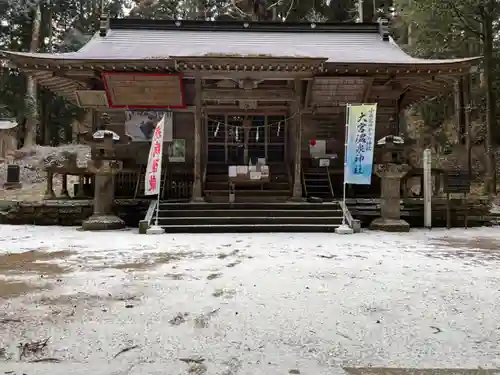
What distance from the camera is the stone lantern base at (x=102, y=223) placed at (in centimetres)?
885

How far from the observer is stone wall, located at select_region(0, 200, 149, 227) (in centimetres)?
990

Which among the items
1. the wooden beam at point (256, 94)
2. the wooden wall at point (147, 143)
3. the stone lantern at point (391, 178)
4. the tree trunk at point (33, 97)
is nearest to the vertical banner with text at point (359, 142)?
the stone lantern at point (391, 178)

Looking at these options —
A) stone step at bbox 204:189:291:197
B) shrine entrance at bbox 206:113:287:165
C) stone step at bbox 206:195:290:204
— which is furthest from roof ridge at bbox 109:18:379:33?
stone step at bbox 206:195:290:204

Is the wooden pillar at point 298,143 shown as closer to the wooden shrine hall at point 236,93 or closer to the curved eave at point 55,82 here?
the wooden shrine hall at point 236,93

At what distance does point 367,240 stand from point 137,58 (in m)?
7.39

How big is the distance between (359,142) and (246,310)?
267 inches

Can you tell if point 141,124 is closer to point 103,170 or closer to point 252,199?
point 103,170

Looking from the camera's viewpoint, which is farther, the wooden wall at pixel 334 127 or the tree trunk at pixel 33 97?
the tree trunk at pixel 33 97

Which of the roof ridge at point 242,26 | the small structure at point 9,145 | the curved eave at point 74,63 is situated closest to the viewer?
the curved eave at point 74,63

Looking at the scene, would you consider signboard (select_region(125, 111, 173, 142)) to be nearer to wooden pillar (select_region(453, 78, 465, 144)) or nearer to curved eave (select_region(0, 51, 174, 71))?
curved eave (select_region(0, 51, 174, 71))

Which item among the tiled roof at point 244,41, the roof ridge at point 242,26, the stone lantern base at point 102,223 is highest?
the roof ridge at point 242,26

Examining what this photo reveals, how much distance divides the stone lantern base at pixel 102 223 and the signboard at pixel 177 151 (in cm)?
354

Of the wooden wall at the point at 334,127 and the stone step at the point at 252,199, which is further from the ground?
the wooden wall at the point at 334,127

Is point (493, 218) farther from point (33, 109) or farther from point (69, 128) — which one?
point (69, 128)
